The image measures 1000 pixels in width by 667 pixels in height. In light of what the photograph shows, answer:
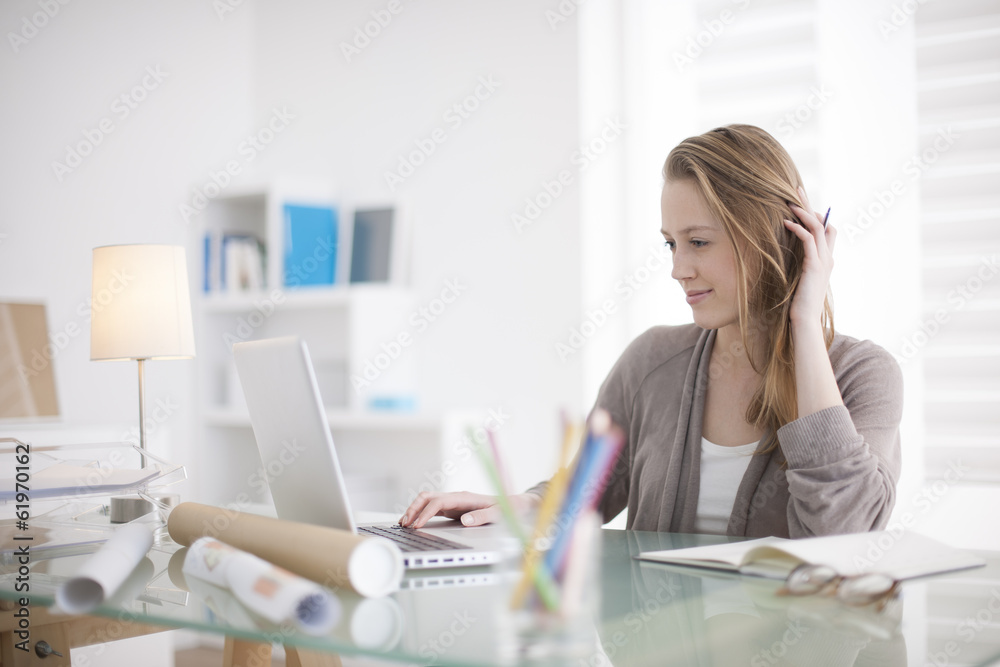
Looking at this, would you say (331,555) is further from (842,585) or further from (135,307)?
(135,307)

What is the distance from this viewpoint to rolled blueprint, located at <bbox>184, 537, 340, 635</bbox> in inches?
30.4

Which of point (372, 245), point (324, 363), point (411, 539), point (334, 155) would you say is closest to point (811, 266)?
point (411, 539)

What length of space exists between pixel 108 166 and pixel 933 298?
2849 mm

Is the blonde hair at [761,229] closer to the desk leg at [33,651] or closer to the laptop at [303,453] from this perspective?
the laptop at [303,453]

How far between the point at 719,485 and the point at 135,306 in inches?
45.0

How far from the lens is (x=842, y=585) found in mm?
878

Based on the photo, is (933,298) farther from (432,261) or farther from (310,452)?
(310,452)

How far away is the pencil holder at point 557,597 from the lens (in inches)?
25.2

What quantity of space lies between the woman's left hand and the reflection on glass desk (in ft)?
1.69

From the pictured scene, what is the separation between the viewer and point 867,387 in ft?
4.78

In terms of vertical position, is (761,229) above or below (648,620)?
above

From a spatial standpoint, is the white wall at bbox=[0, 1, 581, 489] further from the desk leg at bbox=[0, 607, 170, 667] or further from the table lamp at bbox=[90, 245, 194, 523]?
the desk leg at bbox=[0, 607, 170, 667]

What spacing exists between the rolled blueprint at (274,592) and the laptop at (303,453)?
0.13 m

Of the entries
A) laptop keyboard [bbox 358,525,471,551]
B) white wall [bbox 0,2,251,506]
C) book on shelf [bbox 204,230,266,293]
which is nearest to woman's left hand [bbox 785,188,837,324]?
laptop keyboard [bbox 358,525,471,551]
